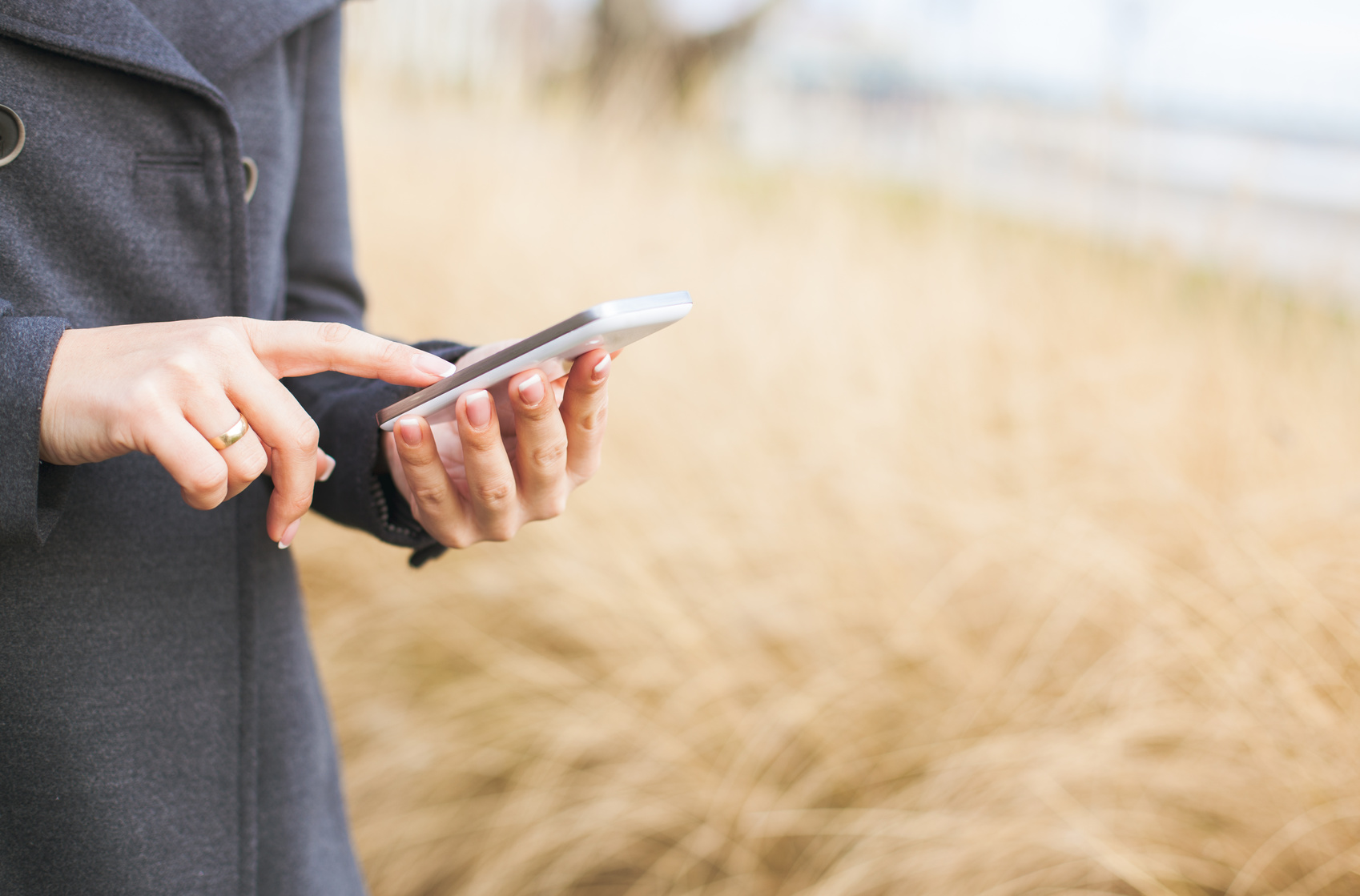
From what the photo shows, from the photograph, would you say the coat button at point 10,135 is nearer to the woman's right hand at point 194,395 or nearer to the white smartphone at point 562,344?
the woman's right hand at point 194,395

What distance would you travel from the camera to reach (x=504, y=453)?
57 cm

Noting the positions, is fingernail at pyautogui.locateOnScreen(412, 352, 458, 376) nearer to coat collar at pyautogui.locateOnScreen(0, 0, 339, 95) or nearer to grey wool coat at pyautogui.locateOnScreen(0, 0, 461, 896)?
grey wool coat at pyautogui.locateOnScreen(0, 0, 461, 896)

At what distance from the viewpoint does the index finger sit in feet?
1.56

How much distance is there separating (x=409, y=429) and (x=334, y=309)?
1.02ft

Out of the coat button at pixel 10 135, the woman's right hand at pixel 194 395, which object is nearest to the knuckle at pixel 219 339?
the woman's right hand at pixel 194 395

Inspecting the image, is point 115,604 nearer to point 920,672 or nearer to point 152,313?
point 152,313

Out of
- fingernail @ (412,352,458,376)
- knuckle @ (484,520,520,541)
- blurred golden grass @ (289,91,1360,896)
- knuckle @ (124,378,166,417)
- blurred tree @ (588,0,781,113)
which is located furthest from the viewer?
blurred tree @ (588,0,781,113)

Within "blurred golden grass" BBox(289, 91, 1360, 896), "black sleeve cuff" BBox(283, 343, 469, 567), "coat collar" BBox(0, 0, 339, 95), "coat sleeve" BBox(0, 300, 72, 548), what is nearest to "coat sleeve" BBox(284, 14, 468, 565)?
"black sleeve cuff" BBox(283, 343, 469, 567)

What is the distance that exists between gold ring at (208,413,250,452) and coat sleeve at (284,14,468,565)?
0.19 meters

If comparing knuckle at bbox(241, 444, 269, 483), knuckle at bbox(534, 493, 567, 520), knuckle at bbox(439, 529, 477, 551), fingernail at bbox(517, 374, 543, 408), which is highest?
fingernail at bbox(517, 374, 543, 408)

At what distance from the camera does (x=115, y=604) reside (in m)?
0.59

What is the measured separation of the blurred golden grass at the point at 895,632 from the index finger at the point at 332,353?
1.03m

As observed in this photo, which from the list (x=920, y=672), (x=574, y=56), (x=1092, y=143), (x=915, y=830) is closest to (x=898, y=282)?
(x=1092, y=143)

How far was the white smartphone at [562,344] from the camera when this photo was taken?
1.54 feet
